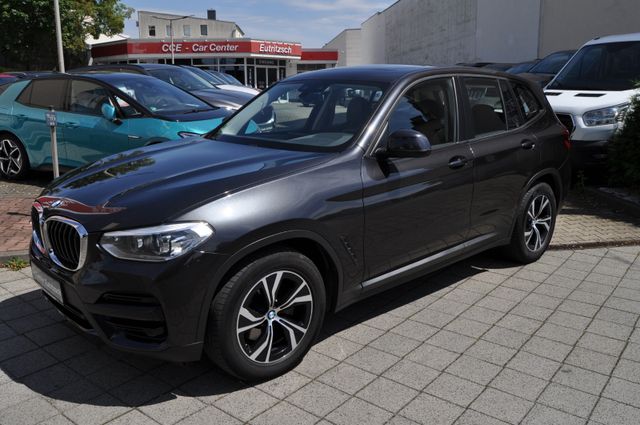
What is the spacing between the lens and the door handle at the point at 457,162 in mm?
4192

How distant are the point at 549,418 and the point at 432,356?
0.82 meters

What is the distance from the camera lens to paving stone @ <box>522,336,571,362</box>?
12.0 feet

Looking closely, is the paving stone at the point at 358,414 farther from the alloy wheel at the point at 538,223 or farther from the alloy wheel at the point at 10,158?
the alloy wheel at the point at 10,158

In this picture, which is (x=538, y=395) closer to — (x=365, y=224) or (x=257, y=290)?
(x=365, y=224)

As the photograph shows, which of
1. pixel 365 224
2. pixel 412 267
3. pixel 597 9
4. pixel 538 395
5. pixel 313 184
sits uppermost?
pixel 597 9

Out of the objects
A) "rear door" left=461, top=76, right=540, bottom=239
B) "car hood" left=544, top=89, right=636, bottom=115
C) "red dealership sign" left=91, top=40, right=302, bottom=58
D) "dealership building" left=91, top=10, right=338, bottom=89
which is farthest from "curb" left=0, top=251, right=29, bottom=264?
"red dealership sign" left=91, top=40, right=302, bottom=58

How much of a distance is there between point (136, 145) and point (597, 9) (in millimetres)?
19247

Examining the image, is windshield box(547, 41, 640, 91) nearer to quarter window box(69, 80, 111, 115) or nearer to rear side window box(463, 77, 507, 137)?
rear side window box(463, 77, 507, 137)

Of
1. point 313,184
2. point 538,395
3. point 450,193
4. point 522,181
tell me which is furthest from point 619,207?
point 313,184

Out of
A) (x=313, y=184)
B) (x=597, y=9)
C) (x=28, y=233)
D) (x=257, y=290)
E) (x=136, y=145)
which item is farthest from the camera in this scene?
(x=597, y=9)

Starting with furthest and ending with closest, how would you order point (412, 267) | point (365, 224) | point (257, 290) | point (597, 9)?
1. point (597, 9)
2. point (412, 267)
3. point (365, 224)
4. point (257, 290)

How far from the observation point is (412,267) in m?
4.02

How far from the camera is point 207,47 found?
51281 mm

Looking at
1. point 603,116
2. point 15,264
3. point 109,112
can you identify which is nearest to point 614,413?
point 15,264
